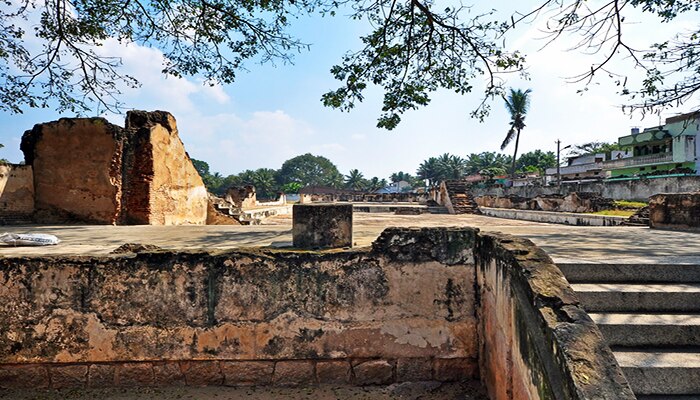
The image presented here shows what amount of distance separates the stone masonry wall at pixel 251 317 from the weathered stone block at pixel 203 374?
0.4 inches

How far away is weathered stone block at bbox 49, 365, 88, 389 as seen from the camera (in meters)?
3.33

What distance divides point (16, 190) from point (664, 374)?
9.49 metres

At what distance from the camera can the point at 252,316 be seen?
335 centimetres

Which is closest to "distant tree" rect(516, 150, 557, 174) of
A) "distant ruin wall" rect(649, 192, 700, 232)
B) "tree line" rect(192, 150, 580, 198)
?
"tree line" rect(192, 150, 580, 198)

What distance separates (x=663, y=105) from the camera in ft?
16.0

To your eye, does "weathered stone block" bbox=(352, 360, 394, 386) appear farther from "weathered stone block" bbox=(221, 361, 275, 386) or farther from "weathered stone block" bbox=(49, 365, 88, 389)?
"weathered stone block" bbox=(49, 365, 88, 389)

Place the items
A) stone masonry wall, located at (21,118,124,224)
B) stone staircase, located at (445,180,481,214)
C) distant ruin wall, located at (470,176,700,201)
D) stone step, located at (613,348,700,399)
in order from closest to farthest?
stone step, located at (613,348,700,399) < stone masonry wall, located at (21,118,124,224) < distant ruin wall, located at (470,176,700,201) < stone staircase, located at (445,180,481,214)

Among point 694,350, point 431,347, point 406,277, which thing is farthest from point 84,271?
point 694,350

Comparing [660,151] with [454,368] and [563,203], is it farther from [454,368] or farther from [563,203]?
[454,368]

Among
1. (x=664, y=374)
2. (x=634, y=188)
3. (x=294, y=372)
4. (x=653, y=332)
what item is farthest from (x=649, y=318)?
(x=634, y=188)

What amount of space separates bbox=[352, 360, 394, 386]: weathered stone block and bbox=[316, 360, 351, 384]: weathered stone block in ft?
0.28

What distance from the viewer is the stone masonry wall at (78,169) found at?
271 inches

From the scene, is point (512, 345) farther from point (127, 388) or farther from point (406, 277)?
point (127, 388)

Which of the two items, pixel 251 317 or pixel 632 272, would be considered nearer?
pixel 632 272
